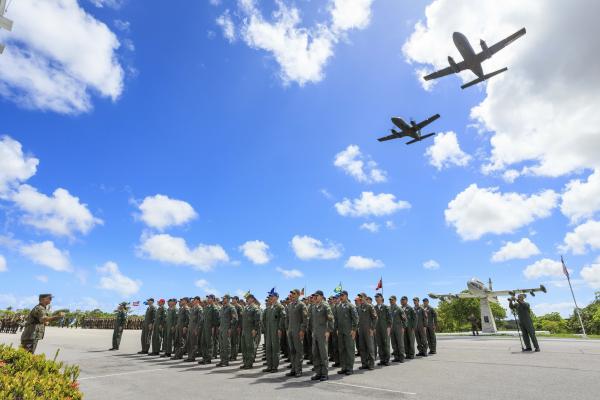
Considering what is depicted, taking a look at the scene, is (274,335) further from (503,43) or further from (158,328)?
(503,43)

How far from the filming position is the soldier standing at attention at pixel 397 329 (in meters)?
11.6

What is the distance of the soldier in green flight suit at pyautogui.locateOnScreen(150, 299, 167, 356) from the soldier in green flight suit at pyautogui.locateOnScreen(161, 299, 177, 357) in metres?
0.33

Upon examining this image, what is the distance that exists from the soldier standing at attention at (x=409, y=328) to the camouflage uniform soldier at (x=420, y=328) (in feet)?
0.91

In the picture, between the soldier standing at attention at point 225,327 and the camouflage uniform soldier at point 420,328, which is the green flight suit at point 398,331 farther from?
the soldier standing at attention at point 225,327

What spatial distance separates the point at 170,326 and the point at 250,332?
4833 mm

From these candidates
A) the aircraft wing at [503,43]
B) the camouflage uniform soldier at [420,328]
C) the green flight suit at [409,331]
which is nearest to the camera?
the green flight suit at [409,331]

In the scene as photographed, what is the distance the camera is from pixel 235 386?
24.3ft

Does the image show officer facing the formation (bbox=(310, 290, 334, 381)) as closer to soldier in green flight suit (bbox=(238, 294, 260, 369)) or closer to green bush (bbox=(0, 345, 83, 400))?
soldier in green flight suit (bbox=(238, 294, 260, 369))

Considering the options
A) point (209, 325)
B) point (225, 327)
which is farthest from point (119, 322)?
point (225, 327)

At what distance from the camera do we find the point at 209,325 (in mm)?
11664

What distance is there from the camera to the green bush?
2902 mm

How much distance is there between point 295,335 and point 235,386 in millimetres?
2277

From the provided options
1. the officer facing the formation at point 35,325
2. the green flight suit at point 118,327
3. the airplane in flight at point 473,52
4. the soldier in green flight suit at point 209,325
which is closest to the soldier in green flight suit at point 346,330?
the soldier in green flight suit at point 209,325

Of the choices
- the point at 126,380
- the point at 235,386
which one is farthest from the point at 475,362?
the point at 126,380
